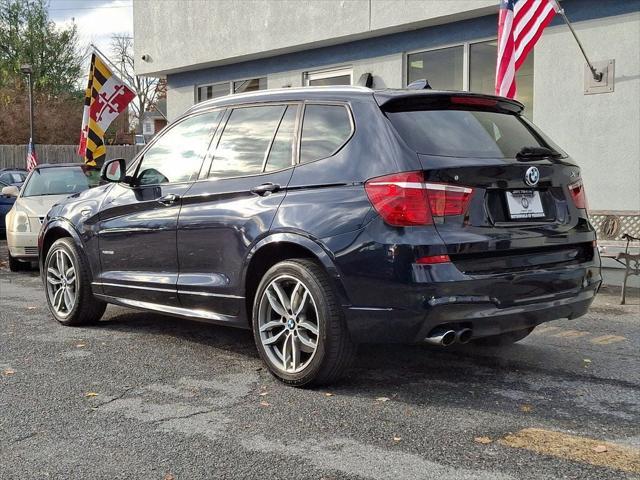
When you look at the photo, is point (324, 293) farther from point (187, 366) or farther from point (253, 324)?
point (187, 366)

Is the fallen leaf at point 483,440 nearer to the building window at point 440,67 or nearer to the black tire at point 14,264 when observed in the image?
the building window at point 440,67

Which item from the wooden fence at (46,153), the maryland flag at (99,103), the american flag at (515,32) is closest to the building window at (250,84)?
the maryland flag at (99,103)

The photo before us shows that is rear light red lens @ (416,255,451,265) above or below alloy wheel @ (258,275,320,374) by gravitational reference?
above

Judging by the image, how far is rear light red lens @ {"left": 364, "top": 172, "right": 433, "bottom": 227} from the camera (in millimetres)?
4180

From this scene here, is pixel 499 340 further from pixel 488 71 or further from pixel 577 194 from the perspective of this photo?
pixel 488 71

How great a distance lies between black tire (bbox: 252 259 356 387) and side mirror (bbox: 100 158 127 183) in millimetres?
2072

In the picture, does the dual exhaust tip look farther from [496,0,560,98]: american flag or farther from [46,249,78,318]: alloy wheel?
[496,0,560,98]: american flag

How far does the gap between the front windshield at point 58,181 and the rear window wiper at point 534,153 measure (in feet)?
27.8

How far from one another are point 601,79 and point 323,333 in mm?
6951

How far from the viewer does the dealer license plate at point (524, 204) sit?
175 inches

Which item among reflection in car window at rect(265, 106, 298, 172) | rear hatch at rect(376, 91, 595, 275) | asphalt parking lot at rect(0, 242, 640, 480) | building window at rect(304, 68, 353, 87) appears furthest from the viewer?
building window at rect(304, 68, 353, 87)

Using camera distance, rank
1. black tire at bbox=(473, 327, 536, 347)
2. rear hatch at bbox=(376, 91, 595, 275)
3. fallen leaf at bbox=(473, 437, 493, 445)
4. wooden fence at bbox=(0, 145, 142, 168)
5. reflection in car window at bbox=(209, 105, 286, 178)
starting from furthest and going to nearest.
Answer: wooden fence at bbox=(0, 145, 142, 168)
black tire at bbox=(473, 327, 536, 347)
reflection in car window at bbox=(209, 105, 286, 178)
rear hatch at bbox=(376, 91, 595, 275)
fallen leaf at bbox=(473, 437, 493, 445)

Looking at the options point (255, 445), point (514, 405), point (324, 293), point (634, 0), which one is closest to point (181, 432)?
point (255, 445)

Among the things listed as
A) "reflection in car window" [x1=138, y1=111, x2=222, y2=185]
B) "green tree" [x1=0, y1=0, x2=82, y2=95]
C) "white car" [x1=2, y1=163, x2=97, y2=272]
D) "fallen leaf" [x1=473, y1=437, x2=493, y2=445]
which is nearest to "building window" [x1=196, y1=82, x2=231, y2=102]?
"white car" [x1=2, y1=163, x2=97, y2=272]
